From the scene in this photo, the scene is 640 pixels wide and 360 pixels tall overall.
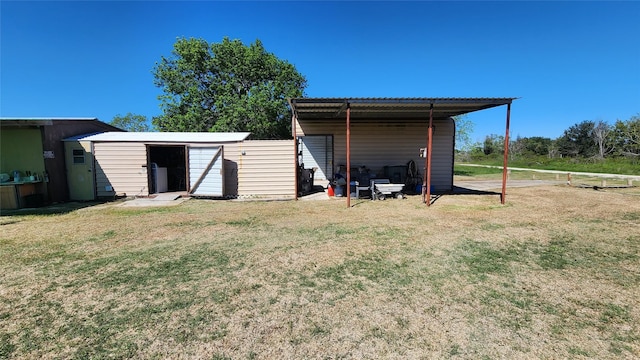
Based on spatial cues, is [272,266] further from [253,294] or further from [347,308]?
[347,308]

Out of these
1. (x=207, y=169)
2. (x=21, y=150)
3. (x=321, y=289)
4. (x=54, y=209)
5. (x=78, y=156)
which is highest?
(x=21, y=150)

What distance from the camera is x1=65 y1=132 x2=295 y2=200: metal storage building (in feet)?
30.6

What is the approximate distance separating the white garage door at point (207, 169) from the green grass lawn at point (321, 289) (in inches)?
132

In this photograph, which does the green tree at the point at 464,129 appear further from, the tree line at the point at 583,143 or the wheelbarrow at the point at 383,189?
the wheelbarrow at the point at 383,189

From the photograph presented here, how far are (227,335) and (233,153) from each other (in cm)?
791

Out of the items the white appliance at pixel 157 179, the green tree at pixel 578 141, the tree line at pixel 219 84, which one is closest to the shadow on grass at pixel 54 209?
the white appliance at pixel 157 179

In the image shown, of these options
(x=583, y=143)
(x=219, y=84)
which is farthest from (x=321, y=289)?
(x=583, y=143)

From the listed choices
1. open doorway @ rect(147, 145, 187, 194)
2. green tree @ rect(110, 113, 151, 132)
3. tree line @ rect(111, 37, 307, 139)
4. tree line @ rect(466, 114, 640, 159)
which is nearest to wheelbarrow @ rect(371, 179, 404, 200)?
open doorway @ rect(147, 145, 187, 194)

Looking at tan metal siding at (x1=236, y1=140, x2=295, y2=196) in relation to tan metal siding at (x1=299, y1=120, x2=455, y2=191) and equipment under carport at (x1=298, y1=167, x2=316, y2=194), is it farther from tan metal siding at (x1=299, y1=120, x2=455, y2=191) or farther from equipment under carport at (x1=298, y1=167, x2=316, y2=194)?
tan metal siding at (x1=299, y1=120, x2=455, y2=191)

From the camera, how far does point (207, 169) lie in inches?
368

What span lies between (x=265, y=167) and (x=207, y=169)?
5.96ft

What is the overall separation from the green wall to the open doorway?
9.50 feet

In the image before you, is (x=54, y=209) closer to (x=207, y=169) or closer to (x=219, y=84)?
(x=207, y=169)

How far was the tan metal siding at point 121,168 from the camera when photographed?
9.39 metres
